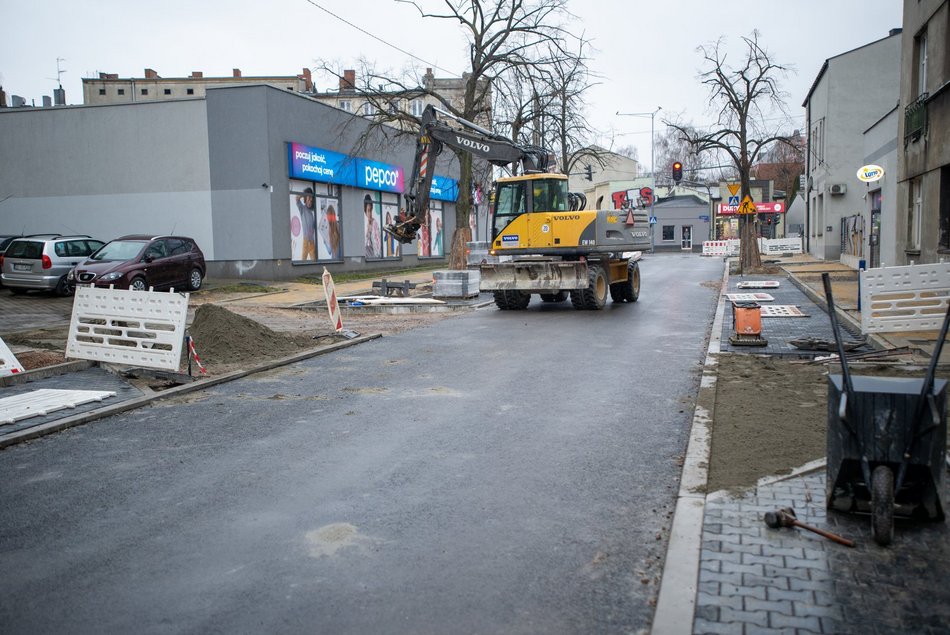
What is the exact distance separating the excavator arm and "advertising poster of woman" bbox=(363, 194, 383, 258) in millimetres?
15019

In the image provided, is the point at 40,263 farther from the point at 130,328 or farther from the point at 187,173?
the point at 130,328

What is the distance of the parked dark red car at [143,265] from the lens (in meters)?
19.7

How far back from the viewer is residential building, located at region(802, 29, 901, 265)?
35.7 meters

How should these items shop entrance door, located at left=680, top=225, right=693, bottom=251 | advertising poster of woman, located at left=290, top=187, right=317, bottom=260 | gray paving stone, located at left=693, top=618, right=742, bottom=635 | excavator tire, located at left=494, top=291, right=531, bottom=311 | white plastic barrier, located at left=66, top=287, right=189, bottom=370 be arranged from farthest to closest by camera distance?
shop entrance door, located at left=680, top=225, right=693, bottom=251 → advertising poster of woman, located at left=290, top=187, right=317, bottom=260 → excavator tire, located at left=494, top=291, right=531, bottom=311 → white plastic barrier, located at left=66, top=287, right=189, bottom=370 → gray paving stone, located at left=693, top=618, right=742, bottom=635

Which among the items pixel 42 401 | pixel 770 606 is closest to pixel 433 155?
pixel 42 401

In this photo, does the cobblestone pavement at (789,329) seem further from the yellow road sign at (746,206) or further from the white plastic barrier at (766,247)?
the white plastic barrier at (766,247)

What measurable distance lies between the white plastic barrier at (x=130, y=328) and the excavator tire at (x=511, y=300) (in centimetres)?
921

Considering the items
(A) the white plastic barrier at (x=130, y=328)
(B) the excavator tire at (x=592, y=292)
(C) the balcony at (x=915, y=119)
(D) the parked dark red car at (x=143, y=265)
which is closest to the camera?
(A) the white plastic barrier at (x=130, y=328)

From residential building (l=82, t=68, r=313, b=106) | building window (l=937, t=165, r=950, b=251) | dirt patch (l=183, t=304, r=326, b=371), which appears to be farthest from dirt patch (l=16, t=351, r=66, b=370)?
residential building (l=82, t=68, r=313, b=106)

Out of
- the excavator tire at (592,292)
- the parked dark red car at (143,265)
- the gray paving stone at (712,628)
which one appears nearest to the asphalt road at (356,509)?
the gray paving stone at (712,628)

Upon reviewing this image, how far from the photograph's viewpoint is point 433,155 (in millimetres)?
18922

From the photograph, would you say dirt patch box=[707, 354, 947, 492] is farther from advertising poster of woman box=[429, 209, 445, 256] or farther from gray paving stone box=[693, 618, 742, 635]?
advertising poster of woman box=[429, 209, 445, 256]

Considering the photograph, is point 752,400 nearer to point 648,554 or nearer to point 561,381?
point 561,381

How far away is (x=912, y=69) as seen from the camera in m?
18.4
